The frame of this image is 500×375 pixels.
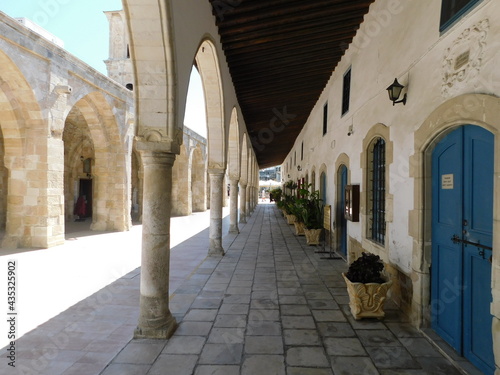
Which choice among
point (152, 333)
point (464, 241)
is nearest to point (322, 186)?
point (464, 241)

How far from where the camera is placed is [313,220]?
8602 mm

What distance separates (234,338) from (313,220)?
5849 millimetres

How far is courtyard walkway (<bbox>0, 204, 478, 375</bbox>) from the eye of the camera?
8.68 ft

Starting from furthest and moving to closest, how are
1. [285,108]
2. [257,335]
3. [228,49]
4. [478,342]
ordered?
[285,108] < [228,49] < [257,335] < [478,342]

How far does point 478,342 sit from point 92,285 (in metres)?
5.11

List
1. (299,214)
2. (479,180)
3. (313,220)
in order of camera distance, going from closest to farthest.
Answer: (479,180) < (313,220) < (299,214)

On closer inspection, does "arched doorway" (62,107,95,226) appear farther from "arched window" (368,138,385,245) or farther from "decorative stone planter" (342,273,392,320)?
"decorative stone planter" (342,273,392,320)

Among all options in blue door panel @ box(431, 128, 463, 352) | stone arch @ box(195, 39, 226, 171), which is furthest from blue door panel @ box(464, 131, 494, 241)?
stone arch @ box(195, 39, 226, 171)

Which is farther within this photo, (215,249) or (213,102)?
(215,249)

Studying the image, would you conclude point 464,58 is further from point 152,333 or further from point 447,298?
point 152,333

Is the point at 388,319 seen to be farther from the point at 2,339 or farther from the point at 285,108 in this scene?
the point at 285,108

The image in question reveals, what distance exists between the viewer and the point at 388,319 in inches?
A: 143

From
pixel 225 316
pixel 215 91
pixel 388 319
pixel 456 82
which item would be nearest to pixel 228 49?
pixel 215 91

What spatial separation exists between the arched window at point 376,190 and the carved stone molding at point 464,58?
6.45ft
